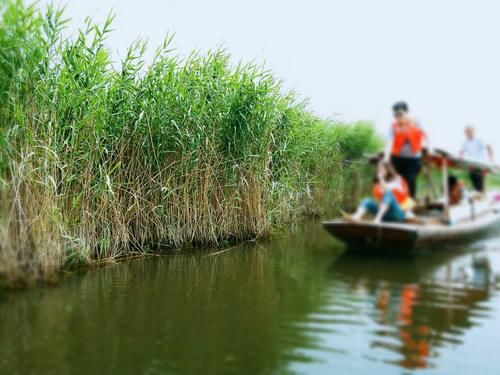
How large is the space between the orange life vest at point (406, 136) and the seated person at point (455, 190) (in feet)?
3.26

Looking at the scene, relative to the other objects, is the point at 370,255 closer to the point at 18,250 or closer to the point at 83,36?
the point at 18,250

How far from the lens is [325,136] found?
6027 mm

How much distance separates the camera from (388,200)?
138 inches

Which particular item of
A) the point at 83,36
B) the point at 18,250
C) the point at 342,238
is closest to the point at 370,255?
the point at 342,238

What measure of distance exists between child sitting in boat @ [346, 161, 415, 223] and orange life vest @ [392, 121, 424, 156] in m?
0.15

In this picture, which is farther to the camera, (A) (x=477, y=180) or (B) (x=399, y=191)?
(A) (x=477, y=180)

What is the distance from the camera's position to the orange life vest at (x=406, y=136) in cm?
329

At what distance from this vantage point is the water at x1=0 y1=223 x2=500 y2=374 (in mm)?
2412

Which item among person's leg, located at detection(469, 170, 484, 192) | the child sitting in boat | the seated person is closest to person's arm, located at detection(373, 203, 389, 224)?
the child sitting in boat

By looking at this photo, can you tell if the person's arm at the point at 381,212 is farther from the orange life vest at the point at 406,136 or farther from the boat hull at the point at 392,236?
the orange life vest at the point at 406,136

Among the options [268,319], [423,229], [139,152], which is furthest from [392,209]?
[139,152]

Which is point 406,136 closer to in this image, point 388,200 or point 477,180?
point 388,200

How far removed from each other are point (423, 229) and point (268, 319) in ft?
4.82

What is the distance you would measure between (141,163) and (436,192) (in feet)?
9.02
